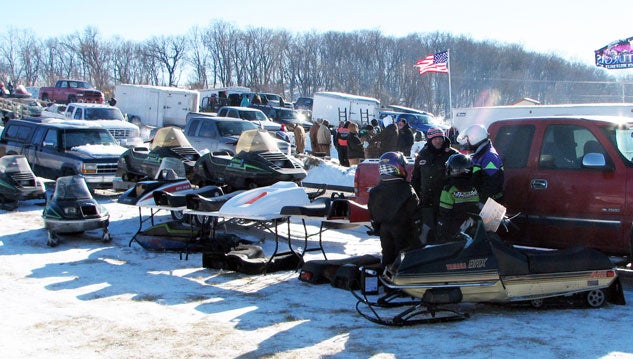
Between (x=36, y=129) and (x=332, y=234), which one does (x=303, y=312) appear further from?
(x=36, y=129)

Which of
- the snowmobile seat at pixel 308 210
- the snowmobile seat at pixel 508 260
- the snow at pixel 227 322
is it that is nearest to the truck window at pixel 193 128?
the snow at pixel 227 322

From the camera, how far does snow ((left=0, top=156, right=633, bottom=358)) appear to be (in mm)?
5293

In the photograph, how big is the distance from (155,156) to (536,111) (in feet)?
30.6

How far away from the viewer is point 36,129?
16156 mm

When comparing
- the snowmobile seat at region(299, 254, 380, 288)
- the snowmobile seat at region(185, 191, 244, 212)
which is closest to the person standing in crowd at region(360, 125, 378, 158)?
the snowmobile seat at region(185, 191, 244, 212)

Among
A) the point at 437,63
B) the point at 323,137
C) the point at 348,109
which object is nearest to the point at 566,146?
the point at 323,137

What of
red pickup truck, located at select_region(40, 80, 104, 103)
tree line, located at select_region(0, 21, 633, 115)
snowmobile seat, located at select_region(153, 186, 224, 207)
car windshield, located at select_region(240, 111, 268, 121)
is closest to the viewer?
snowmobile seat, located at select_region(153, 186, 224, 207)

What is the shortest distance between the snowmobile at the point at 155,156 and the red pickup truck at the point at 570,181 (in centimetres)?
776

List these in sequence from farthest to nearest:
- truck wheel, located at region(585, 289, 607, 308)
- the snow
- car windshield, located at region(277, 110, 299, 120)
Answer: car windshield, located at region(277, 110, 299, 120), truck wheel, located at region(585, 289, 607, 308), the snow

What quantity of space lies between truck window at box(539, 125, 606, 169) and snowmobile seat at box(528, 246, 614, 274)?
1.29 metres

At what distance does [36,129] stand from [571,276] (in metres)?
13.5

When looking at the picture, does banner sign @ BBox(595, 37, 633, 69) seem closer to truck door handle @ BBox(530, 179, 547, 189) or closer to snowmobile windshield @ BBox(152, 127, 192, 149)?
snowmobile windshield @ BBox(152, 127, 192, 149)

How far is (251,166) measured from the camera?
1214 cm

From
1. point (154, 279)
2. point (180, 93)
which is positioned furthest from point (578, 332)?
point (180, 93)
